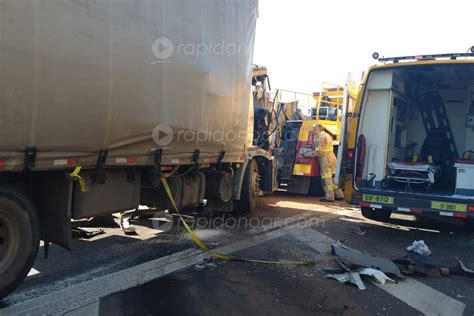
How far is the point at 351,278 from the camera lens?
4758 mm

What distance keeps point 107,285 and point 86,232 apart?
6.93 ft

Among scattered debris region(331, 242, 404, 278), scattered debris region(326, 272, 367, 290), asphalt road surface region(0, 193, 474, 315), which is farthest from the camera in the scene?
scattered debris region(331, 242, 404, 278)

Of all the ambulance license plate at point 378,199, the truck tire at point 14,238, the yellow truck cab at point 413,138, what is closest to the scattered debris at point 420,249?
the yellow truck cab at point 413,138

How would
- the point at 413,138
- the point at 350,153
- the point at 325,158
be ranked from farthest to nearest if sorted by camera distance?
1. the point at 325,158
2. the point at 413,138
3. the point at 350,153

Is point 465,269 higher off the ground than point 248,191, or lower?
lower

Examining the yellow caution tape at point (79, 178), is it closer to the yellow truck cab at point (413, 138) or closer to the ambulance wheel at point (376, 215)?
the yellow truck cab at point (413, 138)

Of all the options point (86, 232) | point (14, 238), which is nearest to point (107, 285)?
point (14, 238)

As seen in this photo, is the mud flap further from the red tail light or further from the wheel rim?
the red tail light

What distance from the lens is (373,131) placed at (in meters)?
7.66

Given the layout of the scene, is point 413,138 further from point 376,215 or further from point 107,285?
point 107,285

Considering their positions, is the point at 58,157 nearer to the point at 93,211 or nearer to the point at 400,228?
the point at 93,211

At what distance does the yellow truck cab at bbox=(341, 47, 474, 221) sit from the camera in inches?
271

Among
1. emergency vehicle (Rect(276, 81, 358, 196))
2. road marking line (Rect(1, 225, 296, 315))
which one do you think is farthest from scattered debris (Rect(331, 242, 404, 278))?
emergency vehicle (Rect(276, 81, 358, 196))

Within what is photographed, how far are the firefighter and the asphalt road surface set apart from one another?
322cm
